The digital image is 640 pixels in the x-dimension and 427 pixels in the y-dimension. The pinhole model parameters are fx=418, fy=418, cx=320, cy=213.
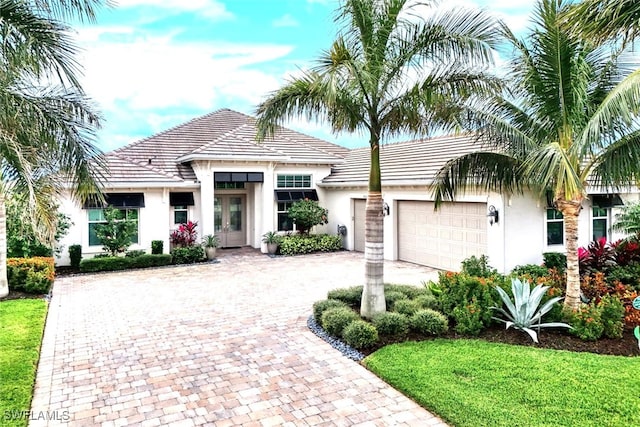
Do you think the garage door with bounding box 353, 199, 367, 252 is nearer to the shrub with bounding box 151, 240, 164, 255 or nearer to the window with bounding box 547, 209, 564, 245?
the window with bounding box 547, 209, 564, 245

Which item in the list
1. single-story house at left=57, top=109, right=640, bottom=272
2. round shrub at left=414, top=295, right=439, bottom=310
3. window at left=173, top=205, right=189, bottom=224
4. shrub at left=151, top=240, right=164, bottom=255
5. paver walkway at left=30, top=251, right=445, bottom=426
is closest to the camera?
paver walkway at left=30, top=251, right=445, bottom=426

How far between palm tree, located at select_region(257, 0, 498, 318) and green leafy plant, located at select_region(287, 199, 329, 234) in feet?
35.6

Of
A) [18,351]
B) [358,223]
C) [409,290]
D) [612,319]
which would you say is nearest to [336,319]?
[409,290]

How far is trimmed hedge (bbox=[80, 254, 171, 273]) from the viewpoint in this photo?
1517 centimetres

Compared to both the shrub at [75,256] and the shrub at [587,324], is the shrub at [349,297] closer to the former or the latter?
the shrub at [587,324]

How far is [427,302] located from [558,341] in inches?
94.1

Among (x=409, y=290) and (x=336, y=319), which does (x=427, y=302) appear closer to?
(x=409, y=290)

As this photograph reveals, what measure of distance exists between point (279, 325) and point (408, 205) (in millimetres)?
9569

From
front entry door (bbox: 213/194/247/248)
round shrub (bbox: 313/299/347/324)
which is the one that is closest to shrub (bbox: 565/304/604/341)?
round shrub (bbox: 313/299/347/324)

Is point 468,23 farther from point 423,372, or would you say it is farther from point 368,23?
point 423,372

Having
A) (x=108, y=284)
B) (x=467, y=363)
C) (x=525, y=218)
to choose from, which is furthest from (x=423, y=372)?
(x=108, y=284)

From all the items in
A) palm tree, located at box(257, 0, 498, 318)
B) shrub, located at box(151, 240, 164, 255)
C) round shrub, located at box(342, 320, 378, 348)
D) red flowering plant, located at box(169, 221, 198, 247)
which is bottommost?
round shrub, located at box(342, 320, 378, 348)

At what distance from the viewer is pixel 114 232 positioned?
52.0 ft

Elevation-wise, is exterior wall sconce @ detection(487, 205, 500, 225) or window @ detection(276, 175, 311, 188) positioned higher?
window @ detection(276, 175, 311, 188)
